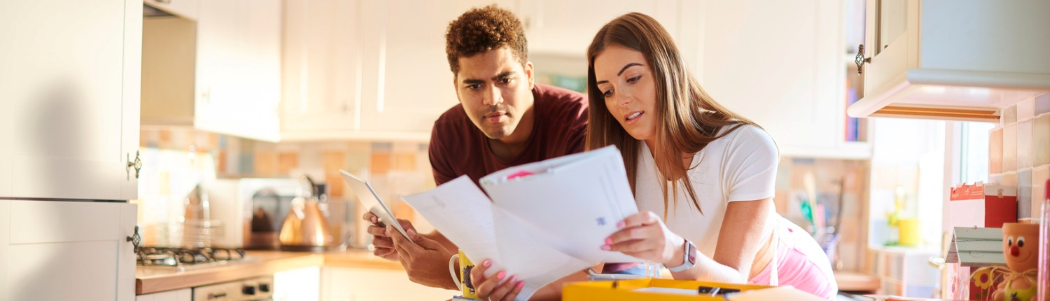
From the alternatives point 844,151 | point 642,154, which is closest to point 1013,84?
point 642,154

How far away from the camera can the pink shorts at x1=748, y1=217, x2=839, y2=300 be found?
1.83 metres

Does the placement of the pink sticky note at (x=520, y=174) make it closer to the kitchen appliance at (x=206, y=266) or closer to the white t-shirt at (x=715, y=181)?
the white t-shirt at (x=715, y=181)

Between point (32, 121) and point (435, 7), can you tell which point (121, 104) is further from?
point (435, 7)

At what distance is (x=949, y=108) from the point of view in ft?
5.04

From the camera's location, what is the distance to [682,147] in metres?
1.61

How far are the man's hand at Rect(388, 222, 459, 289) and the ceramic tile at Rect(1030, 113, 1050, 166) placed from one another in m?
0.98

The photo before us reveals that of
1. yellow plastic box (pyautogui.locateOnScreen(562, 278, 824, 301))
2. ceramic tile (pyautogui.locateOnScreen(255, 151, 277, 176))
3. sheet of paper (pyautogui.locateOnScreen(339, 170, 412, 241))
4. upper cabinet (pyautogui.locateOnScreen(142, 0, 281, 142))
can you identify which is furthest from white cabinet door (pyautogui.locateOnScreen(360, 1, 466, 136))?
yellow plastic box (pyautogui.locateOnScreen(562, 278, 824, 301))

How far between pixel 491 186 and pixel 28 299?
1244 millimetres

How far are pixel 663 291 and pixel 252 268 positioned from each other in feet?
6.64

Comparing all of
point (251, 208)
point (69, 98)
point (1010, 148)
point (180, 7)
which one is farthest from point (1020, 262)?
point (251, 208)

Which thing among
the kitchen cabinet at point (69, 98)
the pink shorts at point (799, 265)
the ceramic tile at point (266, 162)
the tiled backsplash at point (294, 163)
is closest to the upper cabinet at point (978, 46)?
the pink shorts at point (799, 265)

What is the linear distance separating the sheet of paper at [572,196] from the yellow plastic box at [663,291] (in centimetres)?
7

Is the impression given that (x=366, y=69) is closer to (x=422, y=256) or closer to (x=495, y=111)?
(x=495, y=111)

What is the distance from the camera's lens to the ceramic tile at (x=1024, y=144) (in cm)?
140
